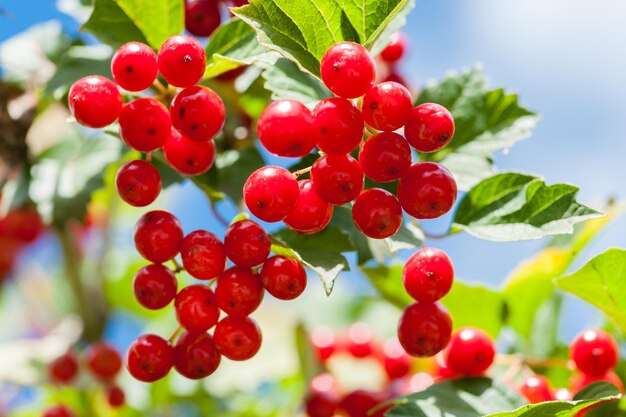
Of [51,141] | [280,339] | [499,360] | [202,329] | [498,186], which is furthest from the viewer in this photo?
[280,339]

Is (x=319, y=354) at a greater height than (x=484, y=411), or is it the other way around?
(x=484, y=411)

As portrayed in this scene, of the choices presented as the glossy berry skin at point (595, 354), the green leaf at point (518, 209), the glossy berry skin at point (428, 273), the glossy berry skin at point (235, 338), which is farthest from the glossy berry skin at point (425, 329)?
the glossy berry skin at point (595, 354)

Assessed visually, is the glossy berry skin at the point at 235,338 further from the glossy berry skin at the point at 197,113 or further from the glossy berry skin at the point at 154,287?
the glossy berry skin at the point at 197,113

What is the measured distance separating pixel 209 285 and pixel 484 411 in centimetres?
50

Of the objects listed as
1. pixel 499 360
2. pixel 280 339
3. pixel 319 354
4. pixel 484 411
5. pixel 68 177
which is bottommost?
pixel 280 339

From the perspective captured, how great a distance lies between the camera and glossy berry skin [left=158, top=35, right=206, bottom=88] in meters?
1.21

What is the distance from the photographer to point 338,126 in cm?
113

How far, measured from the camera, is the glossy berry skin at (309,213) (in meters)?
1.17

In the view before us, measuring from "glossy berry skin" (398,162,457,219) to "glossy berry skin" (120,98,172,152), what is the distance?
1.24ft

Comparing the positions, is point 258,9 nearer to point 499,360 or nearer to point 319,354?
point 499,360

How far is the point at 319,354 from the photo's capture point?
2.35 m

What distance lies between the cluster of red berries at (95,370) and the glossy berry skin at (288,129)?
3.89 feet

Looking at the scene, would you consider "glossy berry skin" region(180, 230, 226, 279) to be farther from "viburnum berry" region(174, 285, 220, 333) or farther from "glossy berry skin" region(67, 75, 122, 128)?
"glossy berry skin" region(67, 75, 122, 128)

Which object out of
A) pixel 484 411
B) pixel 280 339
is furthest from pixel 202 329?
pixel 280 339
